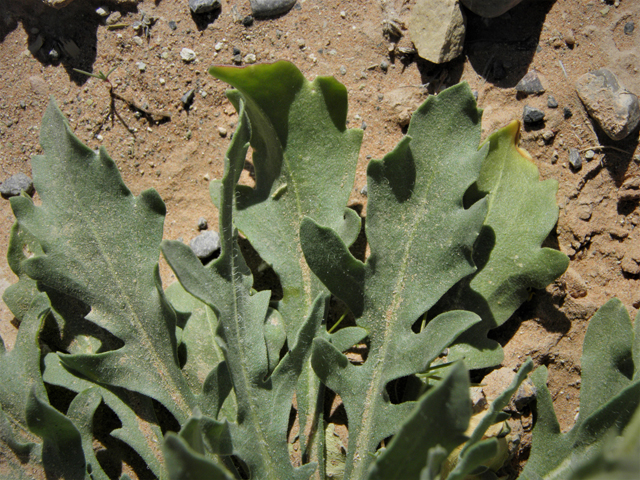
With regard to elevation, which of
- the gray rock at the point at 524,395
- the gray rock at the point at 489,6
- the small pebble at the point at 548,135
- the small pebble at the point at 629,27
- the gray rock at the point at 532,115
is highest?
the gray rock at the point at 489,6

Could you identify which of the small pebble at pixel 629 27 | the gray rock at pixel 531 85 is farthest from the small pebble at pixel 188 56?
the small pebble at pixel 629 27

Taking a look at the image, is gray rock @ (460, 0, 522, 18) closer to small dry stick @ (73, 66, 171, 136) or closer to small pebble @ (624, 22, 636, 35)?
small pebble @ (624, 22, 636, 35)

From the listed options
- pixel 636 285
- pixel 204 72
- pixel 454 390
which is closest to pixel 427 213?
pixel 454 390

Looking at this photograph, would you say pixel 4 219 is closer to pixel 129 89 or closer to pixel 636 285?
pixel 129 89

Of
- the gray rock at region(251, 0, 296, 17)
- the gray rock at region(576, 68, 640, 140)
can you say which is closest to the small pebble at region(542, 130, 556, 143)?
the gray rock at region(576, 68, 640, 140)

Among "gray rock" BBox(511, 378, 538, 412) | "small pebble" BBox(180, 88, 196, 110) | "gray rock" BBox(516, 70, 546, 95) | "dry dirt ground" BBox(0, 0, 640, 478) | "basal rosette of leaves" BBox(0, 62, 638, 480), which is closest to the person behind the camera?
"basal rosette of leaves" BBox(0, 62, 638, 480)

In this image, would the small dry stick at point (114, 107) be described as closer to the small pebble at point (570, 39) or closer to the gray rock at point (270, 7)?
the gray rock at point (270, 7)
